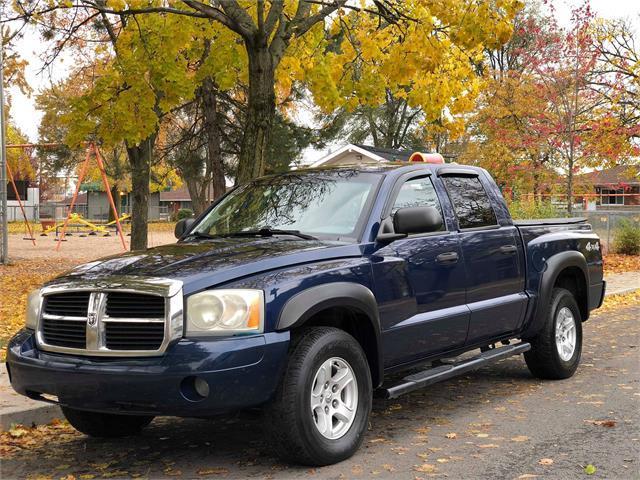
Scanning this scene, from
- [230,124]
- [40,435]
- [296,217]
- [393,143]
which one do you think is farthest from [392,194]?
[393,143]

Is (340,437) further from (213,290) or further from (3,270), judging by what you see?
(3,270)

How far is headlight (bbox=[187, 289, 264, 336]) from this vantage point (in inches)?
179

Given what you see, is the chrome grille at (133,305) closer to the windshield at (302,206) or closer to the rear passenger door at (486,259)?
the windshield at (302,206)

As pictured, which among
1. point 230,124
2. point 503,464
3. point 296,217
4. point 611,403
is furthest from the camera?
point 230,124

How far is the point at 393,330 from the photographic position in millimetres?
5477

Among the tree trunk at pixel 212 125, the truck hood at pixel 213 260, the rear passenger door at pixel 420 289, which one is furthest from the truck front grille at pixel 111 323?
the tree trunk at pixel 212 125

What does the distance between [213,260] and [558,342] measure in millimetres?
4021

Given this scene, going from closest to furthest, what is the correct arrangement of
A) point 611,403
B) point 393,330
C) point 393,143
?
1. point 393,330
2. point 611,403
3. point 393,143

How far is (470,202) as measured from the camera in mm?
6828

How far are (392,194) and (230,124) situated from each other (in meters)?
20.6

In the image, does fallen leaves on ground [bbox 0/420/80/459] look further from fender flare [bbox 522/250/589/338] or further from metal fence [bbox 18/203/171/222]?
metal fence [bbox 18/203/171/222]

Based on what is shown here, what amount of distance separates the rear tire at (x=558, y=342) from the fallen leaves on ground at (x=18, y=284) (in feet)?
17.7

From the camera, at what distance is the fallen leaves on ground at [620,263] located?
782 inches

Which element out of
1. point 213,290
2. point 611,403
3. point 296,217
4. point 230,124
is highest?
point 230,124
